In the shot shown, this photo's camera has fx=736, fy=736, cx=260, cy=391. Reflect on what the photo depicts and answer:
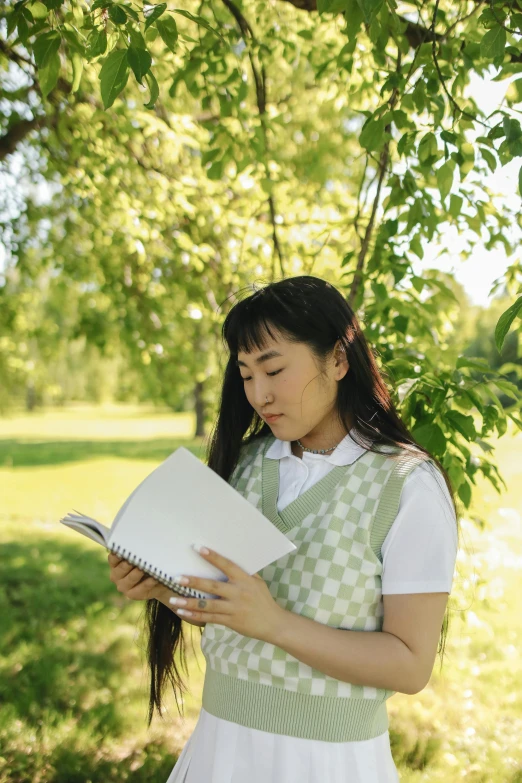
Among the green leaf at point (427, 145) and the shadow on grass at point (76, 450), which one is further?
the shadow on grass at point (76, 450)

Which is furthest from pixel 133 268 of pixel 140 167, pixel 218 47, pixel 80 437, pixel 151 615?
pixel 80 437

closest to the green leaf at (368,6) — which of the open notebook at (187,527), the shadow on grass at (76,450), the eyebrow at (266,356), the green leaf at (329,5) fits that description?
the green leaf at (329,5)

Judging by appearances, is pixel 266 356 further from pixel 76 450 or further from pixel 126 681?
pixel 76 450

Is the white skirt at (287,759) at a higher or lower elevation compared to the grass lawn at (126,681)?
higher

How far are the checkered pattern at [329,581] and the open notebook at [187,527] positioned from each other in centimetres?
16

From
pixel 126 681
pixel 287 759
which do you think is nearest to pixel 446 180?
pixel 287 759

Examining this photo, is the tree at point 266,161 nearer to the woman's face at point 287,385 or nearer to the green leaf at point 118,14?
the green leaf at point 118,14

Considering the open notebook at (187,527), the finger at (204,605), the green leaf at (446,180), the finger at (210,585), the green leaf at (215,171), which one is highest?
the green leaf at (215,171)

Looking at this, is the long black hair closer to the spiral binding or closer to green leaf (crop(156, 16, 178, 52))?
the spiral binding

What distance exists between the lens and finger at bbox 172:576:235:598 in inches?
50.8

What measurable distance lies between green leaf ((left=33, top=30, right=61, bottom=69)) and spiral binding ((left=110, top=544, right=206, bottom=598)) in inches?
47.2

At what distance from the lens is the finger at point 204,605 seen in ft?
4.25

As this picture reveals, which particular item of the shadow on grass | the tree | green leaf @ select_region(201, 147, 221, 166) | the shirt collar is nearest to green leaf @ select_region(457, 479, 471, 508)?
the tree

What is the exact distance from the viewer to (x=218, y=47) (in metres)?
3.06
